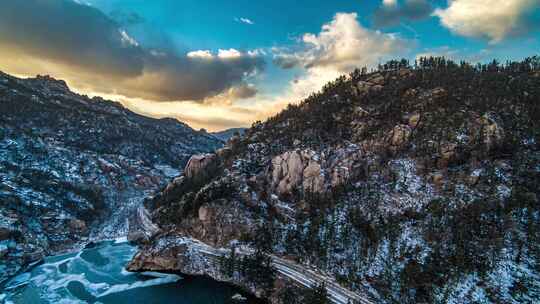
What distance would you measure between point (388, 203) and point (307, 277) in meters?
28.3

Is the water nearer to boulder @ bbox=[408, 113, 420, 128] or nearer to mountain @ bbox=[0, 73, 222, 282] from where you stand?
mountain @ bbox=[0, 73, 222, 282]

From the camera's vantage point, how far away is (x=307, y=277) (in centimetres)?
6038

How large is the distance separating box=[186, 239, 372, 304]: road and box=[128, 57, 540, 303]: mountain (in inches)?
12.8

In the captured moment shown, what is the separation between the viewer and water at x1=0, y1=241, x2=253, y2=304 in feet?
201

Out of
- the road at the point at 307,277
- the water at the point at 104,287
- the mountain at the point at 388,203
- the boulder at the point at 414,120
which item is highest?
the boulder at the point at 414,120

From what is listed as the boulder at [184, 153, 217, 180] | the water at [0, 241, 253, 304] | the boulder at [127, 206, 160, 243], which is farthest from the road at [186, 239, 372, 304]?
the boulder at [184, 153, 217, 180]

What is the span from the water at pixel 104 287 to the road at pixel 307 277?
8784mm

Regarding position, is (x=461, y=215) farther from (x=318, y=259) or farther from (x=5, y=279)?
(x=5, y=279)

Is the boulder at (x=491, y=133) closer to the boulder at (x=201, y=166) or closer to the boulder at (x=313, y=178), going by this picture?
the boulder at (x=313, y=178)

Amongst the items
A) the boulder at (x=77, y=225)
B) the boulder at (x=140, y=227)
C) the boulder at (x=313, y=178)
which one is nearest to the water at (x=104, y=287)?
the boulder at (x=140, y=227)

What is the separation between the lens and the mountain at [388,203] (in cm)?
5241

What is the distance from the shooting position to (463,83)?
3907 inches

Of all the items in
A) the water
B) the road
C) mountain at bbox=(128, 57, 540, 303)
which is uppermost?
mountain at bbox=(128, 57, 540, 303)

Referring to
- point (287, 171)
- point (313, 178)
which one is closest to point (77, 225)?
point (287, 171)
